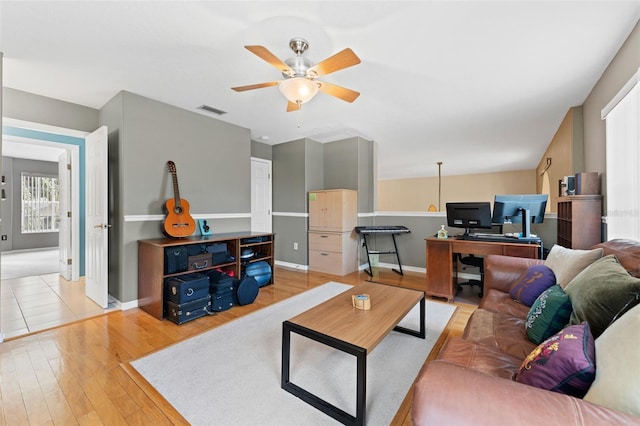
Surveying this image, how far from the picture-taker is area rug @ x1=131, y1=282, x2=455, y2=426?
1.49 meters

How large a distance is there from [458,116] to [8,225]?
9.88m

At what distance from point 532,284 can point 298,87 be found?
7.57 feet

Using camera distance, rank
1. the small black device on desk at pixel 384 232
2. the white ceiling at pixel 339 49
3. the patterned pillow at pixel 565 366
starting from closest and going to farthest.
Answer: the patterned pillow at pixel 565 366, the white ceiling at pixel 339 49, the small black device on desk at pixel 384 232

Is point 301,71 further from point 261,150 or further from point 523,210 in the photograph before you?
point 261,150

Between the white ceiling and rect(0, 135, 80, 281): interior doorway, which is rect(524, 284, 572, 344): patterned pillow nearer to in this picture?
the white ceiling

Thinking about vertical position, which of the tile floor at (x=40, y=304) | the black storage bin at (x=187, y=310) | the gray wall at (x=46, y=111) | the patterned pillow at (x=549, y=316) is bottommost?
the tile floor at (x=40, y=304)

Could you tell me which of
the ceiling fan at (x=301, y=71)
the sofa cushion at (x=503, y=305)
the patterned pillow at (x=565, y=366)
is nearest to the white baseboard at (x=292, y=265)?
the sofa cushion at (x=503, y=305)

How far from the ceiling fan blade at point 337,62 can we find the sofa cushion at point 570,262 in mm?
1957

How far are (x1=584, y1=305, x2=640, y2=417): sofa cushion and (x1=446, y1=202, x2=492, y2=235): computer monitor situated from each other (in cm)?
251

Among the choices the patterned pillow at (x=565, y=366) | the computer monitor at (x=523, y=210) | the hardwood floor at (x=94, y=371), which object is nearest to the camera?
the patterned pillow at (x=565, y=366)

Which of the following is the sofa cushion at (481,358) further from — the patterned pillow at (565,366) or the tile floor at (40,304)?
the tile floor at (40,304)

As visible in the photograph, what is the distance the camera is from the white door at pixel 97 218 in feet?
9.78

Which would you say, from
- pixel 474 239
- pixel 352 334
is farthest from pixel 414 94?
pixel 352 334

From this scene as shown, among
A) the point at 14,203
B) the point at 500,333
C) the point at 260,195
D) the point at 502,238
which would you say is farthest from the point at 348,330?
the point at 14,203
